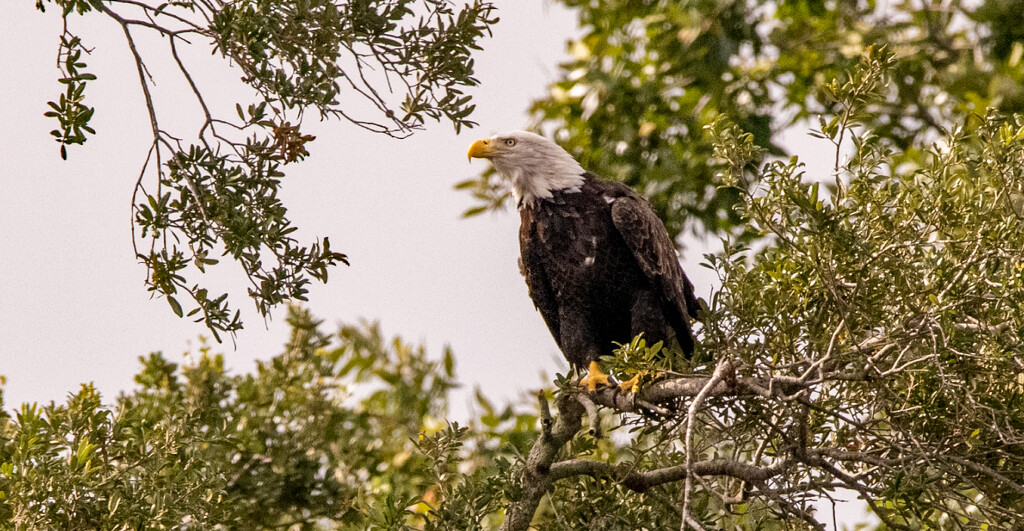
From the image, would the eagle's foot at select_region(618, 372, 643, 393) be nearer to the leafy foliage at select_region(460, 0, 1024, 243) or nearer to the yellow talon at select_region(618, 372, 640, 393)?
the yellow talon at select_region(618, 372, 640, 393)

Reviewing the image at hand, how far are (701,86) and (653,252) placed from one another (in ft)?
9.10

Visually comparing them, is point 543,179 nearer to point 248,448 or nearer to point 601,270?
point 601,270

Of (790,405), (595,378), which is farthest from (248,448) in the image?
(790,405)

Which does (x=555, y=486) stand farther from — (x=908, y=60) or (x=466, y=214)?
(x=908, y=60)

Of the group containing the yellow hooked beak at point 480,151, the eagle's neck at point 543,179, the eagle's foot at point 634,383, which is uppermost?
the yellow hooked beak at point 480,151

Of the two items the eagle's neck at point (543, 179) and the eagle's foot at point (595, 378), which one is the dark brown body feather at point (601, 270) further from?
the eagle's foot at point (595, 378)

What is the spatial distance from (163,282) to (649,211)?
230cm

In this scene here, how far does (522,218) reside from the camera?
4.73 metres

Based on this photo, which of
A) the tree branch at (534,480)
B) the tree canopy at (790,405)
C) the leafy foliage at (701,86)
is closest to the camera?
the tree canopy at (790,405)

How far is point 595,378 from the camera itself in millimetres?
4320

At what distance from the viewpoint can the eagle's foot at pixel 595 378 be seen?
4248 mm

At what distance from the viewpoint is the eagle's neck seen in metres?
4.64

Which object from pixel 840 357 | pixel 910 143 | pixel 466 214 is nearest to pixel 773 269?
pixel 840 357

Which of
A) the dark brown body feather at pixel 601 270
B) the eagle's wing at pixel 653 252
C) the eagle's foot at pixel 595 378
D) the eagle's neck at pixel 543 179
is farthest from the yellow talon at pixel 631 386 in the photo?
the eagle's neck at pixel 543 179
